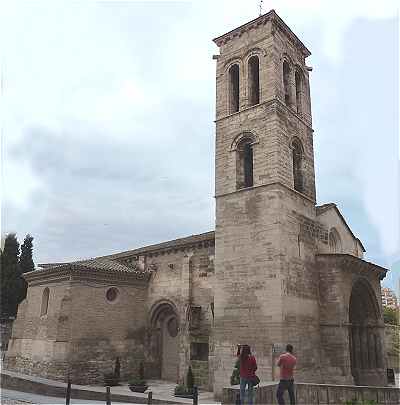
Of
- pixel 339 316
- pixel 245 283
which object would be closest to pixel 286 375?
pixel 245 283

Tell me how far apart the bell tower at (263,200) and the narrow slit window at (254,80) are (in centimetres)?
5

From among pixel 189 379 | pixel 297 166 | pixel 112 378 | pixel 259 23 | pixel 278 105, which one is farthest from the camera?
pixel 259 23

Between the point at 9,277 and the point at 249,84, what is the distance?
24806mm

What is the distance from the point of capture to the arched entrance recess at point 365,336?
18.8 m

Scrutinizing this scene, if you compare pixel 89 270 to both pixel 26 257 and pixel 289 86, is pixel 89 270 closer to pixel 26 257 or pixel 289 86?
pixel 289 86

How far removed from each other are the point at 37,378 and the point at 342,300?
13.7m

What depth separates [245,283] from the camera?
17.4 m

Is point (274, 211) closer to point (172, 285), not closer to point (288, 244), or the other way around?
point (288, 244)

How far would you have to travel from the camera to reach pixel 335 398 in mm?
11336

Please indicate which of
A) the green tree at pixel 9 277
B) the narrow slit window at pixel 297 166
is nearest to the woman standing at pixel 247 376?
the narrow slit window at pixel 297 166

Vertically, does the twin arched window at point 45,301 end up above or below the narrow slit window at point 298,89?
below

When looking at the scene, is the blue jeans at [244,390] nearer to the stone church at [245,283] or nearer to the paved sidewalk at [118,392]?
the paved sidewalk at [118,392]

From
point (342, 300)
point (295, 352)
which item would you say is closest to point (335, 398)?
point (295, 352)

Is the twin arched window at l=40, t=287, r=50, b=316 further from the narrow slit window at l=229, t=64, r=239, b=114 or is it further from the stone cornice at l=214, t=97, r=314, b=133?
the narrow slit window at l=229, t=64, r=239, b=114
